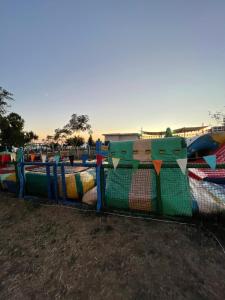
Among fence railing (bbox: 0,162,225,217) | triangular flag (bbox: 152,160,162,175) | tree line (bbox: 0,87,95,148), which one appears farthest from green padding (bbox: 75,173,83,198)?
tree line (bbox: 0,87,95,148)

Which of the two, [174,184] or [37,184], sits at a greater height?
[174,184]

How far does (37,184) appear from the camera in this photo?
5.55 m

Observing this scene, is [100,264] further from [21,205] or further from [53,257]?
[21,205]

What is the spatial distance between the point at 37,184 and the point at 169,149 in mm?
3787

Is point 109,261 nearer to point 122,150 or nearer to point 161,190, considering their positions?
point 161,190

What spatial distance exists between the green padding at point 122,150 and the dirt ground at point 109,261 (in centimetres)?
127

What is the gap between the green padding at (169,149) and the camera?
3686 millimetres

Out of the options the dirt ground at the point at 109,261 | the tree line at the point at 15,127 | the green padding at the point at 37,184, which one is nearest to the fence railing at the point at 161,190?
Result: the dirt ground at the point at 109,261

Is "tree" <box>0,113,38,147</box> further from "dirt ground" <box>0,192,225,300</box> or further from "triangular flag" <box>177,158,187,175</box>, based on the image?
"triangular flag" <box>177,158,187,175</box>

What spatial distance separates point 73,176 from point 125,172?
5.23 feet

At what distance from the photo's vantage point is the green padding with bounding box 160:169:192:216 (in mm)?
3590

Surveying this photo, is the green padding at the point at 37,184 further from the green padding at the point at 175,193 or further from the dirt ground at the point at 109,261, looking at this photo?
the green padding at the point at 175,193

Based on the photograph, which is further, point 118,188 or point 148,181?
point 118,188

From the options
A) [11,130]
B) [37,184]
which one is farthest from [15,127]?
[37,184]
